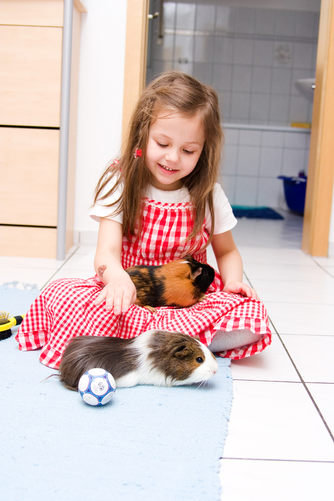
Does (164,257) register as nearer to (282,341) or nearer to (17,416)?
(282,341)

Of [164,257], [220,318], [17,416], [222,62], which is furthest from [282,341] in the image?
[222,62]

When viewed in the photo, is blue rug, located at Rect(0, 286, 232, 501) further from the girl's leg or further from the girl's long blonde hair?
the girl's long blonde hair

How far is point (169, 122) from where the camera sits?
1203 mm

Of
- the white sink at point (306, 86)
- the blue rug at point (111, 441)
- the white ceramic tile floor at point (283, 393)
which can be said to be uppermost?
the white sink at point (306, 86)

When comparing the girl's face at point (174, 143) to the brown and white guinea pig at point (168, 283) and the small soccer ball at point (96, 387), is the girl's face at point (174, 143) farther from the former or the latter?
the small soccer ball at point (96, 387)

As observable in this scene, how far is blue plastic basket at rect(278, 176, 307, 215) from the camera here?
416 cm

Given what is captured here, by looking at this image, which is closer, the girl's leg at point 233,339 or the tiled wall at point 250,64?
the girl's leg at point 233,339

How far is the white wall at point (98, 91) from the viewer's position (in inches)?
90.6

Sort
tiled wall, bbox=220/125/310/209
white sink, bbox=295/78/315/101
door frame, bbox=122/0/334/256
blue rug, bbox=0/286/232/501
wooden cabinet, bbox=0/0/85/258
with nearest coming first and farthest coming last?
blue rug, bbox=0/286/232/501 < wooden cabinet, bbox=0/0/85/258 < door frame, bbox=122/0/334/256 < white sink, bbox=295/78/315/101 < tiled wall, bbox=220/125/310/209

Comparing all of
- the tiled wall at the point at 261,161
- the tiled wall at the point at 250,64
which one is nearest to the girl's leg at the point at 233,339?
the tiled wall at the point at 261,161

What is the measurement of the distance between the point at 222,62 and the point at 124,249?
4222 mm

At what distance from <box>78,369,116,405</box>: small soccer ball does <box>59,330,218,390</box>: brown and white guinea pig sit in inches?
2.1

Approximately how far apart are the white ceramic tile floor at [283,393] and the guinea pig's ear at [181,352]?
0.44 feet

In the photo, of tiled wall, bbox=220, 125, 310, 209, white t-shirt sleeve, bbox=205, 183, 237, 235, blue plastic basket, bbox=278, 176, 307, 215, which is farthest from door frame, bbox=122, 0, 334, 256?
tiled wall, bbox=220, 125, 310, 209
